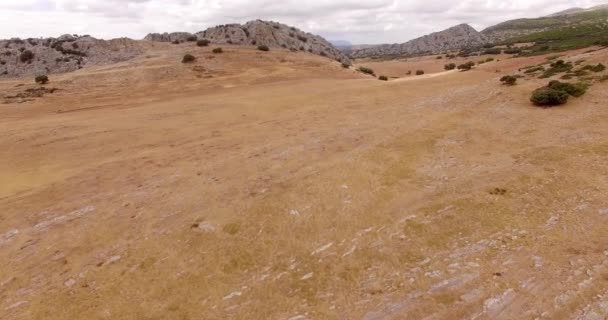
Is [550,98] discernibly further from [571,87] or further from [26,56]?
[26,56]

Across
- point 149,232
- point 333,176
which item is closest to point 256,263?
point 149,232

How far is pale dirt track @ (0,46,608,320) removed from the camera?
8672mm

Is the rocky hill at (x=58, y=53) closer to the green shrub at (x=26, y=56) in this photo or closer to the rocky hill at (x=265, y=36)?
the green shrub at (x=26, y=56)

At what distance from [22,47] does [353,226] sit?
5098 centimetres

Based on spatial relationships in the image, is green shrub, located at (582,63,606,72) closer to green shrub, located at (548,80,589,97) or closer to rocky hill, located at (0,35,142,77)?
green shrub, located at (548,80,589,97)

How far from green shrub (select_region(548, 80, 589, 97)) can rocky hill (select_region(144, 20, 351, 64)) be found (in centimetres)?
3915

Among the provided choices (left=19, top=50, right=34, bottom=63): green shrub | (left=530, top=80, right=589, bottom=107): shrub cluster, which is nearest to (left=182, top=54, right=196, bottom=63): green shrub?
(left=19, top=50, right=34, bottom=63): green shrub

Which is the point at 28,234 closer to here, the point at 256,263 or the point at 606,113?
the point at 256,263

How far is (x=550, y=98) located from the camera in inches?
736

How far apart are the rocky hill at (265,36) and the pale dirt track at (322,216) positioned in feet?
122

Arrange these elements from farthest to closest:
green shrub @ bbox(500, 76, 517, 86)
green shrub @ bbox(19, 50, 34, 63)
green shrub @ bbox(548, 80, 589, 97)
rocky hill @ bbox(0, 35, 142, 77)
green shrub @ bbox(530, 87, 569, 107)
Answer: green shrub @ bbox(19, 50, 34, 63) < rocky hill @ bbox(0, 35, 142, 77) < green shrub @ bbox(500, 76, 517, 86) < green shrub @ bbox(548, 80, 589, 97) < green shrub @ bbox(530, 87, 569, 107)

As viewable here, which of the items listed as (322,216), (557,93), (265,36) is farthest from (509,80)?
(265,36)

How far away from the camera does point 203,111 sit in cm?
2641

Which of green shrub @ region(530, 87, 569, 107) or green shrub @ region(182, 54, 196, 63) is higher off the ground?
green shrub @ region(182, 54, 196, 63)
